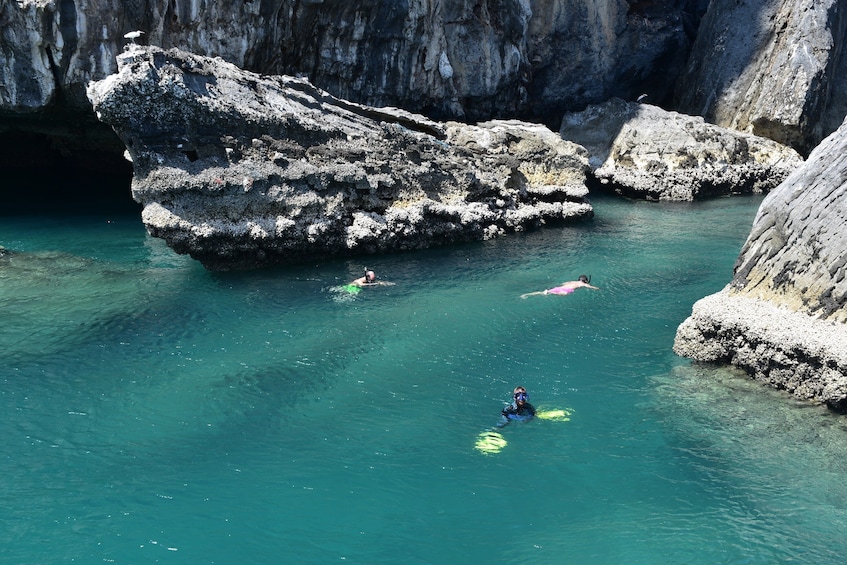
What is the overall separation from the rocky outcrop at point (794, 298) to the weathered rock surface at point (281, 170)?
10833 millimetres

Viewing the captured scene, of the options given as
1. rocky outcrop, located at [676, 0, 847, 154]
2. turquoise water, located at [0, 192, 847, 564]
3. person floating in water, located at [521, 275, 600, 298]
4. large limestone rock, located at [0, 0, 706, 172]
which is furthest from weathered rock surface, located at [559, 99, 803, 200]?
person floating in water, located at [521, 275, 600, 298]

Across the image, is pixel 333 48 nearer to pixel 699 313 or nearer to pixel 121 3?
pixel 121 3

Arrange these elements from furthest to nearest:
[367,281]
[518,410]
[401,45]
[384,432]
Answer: [401,45], [367,281], [518,410], [384,432]

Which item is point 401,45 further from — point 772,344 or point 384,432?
point 384,432

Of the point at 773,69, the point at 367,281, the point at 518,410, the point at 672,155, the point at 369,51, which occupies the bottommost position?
the point at 518,410

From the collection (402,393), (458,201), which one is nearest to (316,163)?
(458,201)

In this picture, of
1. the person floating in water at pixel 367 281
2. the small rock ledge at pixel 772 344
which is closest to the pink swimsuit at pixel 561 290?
the person floating in water at pixel 367 281

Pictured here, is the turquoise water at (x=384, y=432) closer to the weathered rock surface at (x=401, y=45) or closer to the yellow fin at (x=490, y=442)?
the yellow fin at (x=490, y=442)

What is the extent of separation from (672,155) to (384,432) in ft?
86.8

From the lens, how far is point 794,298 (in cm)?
1270

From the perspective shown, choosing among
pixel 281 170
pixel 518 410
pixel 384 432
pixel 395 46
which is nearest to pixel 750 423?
pixel 518 410

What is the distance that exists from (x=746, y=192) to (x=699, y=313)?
79.2 ft

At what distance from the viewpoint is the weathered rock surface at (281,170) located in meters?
18.9

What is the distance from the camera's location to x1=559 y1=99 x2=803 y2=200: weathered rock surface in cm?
3322
